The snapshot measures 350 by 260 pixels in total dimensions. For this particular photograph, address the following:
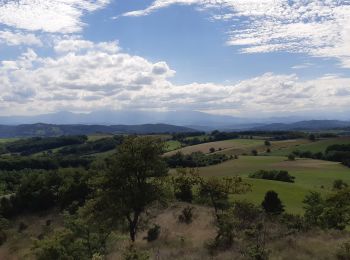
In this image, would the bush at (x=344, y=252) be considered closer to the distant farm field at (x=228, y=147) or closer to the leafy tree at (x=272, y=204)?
the leafy tree at (x=272, y=204)

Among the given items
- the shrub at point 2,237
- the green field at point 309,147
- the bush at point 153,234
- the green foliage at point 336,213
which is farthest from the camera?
the green field at point 309,147

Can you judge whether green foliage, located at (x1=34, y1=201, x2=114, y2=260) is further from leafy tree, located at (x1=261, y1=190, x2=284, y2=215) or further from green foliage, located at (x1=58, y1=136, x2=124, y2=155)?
green foliage, located at (x1=58, y1=136, x2=124, y2=155)

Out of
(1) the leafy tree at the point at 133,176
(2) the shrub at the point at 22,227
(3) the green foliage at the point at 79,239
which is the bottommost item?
(2) the shrub at the point at 22,227

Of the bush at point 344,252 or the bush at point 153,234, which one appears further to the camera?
the bush at point 153,234

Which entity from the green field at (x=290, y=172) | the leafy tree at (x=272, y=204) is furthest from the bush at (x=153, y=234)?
the green field at (x=290, y=172)

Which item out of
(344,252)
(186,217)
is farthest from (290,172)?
(344,252)

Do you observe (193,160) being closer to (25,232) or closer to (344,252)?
(25,232)

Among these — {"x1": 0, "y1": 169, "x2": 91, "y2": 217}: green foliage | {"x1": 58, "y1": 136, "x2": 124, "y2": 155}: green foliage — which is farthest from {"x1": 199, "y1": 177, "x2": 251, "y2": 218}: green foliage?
{"x1": 58, "y1": 136, "x2": 124, "y2": 155}: green foliage
